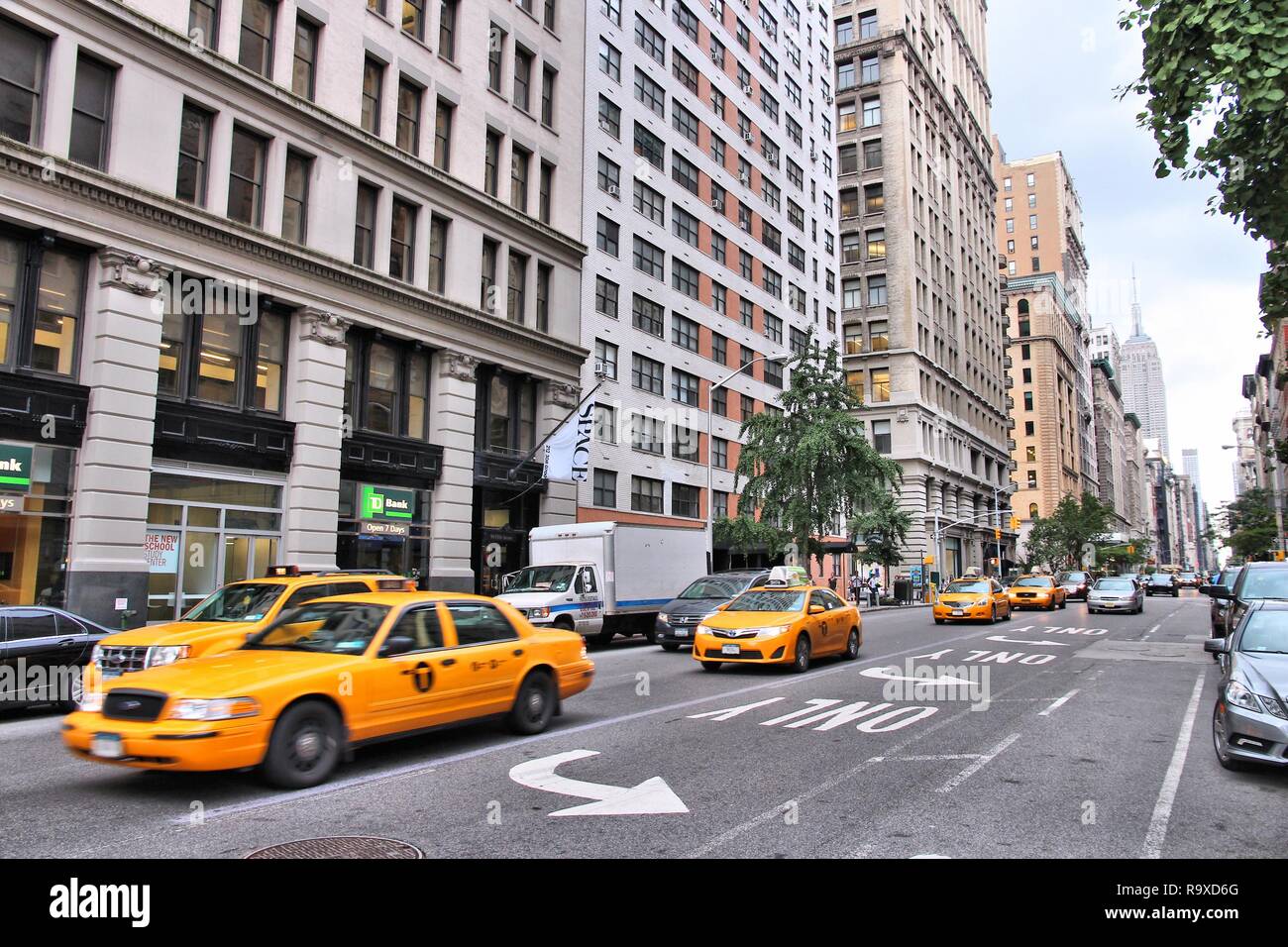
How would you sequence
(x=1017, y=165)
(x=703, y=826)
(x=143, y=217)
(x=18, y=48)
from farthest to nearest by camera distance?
(x=1017, y=165)
(x=143, y=217)
(x=18, y=48)
(x=703, y=826)

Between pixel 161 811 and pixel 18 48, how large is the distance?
1777 cm

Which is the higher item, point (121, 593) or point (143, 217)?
point (143, 217)

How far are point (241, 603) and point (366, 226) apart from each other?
51.6 ft

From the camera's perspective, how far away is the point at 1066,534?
86.9m

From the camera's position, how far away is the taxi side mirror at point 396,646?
7.87 metres

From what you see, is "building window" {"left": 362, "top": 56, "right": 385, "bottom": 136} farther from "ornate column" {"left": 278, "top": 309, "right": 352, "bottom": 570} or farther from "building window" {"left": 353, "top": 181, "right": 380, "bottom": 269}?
"ornate column" {"left": 278, "top": 309, "right": 352, "bottom": 570}

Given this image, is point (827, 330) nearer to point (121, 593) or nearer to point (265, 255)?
point (265, 255)

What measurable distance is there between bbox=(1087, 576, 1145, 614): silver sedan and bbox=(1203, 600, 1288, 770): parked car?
29430 millimetres

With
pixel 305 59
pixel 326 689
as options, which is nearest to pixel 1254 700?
pixel 326 689

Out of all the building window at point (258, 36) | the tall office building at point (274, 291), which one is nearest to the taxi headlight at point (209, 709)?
the tall office building at point (274, 291)

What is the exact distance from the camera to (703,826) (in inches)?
237

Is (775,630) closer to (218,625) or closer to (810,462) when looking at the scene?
(218,625)
